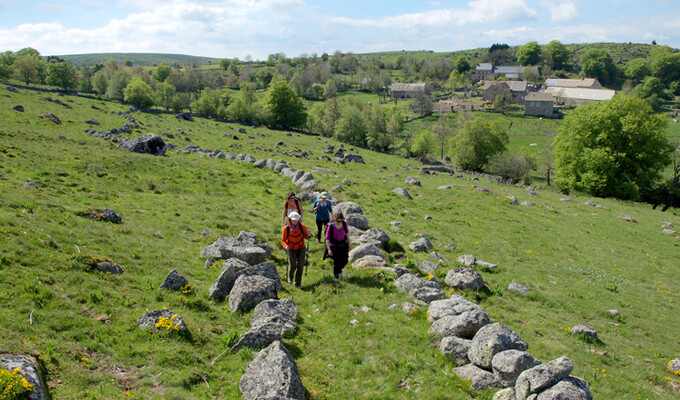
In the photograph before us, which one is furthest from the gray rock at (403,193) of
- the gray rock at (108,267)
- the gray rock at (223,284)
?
the gray rock at (108,267)

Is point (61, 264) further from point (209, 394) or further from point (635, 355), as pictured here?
point (635, 355)

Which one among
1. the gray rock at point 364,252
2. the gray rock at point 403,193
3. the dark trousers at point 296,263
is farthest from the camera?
the gray rock at point 403,193

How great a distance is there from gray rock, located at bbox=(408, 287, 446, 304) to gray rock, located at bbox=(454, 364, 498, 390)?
14.3 feet

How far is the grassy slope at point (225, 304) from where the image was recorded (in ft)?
32.9

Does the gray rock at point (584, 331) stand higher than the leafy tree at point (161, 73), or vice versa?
the leafy tree at point (161, 73)

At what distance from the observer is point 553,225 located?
33.2 meters

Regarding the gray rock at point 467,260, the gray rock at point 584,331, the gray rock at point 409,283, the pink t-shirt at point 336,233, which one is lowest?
the gray rock at point 584,331

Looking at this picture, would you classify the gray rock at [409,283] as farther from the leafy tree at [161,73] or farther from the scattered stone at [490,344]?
the leafy tree at [161,73]

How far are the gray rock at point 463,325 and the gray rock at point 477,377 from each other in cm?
148

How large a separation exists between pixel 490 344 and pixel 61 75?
138 m

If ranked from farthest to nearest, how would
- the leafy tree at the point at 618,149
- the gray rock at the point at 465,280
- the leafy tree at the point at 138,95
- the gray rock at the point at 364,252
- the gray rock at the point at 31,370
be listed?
the leafy tree at the point at 138,95, the leafy tree at the point at 618,149, the gray rock at the point at 364,252, the gray rock at the point at 465,280, the gray rock at the point at 31,370

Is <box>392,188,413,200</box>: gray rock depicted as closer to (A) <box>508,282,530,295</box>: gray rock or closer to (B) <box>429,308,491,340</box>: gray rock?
(A) <box>508,282,530,295</box>: gray rock

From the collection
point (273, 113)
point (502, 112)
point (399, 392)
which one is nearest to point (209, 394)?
point (399, 392)

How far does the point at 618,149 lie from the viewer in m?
56.1
